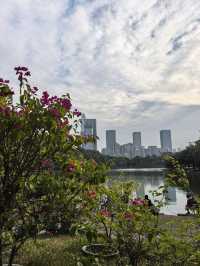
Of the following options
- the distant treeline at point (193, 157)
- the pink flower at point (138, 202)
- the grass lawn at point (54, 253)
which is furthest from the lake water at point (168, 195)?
the distant treeline at point (193, 157)

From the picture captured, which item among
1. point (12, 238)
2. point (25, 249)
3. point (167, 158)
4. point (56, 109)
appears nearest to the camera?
point (56, 109)

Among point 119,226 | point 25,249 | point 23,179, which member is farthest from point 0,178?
point 25,249

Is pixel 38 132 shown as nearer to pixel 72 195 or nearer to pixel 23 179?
pixel 23 179

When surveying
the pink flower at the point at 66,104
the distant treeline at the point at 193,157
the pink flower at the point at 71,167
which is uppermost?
the distant treeline at the point at 193,157

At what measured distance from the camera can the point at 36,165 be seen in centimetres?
395

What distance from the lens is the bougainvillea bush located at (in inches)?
147

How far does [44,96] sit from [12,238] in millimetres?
1552

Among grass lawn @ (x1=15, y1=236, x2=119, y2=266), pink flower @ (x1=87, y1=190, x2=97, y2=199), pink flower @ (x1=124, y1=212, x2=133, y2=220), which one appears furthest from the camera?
grass lawn @ (x1=15, y1=236, x2=119, y2=266)

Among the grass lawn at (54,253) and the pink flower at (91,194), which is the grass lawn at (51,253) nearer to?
the grass lawn at (54,253)

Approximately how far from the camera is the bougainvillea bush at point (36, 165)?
A: 3.75 meters

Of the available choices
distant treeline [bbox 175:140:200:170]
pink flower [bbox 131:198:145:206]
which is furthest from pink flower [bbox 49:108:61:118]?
distant treeline [bbox 175:140:200:170]

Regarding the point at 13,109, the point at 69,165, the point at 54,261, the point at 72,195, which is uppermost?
the point at 13,109

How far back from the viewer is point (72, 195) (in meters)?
3.99

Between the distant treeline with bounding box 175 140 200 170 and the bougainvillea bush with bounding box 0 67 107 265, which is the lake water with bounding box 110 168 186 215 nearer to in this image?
the bougainvillea bush with bounding box 0 67 107 265
